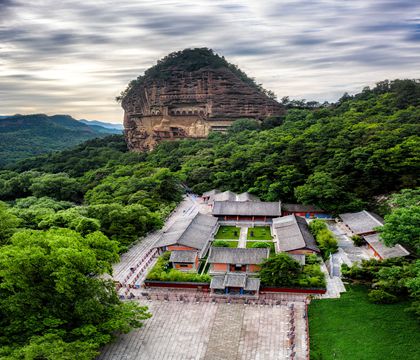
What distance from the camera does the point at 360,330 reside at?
17797mm

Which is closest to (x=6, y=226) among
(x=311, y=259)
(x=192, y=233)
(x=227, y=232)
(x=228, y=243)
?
(x=192, y=233)

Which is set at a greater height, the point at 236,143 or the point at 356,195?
the point at 236,143

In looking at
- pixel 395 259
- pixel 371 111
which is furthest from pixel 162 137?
pixel 395 259

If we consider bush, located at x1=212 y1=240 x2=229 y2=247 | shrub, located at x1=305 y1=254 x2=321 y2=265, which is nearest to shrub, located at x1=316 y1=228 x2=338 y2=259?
shrub, located at x1=305 y1=254 x2=321 y2=265

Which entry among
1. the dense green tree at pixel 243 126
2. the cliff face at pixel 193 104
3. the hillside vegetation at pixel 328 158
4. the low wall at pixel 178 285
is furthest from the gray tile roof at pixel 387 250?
the cliff face at pixel 193 104

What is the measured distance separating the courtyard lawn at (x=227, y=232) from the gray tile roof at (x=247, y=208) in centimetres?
133

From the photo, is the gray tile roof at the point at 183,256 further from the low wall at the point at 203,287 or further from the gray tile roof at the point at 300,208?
the gray tile roof at the point at 300,208

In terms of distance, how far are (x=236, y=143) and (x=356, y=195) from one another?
20.6 meters

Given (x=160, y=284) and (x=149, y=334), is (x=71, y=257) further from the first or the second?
(x=160, y=284)

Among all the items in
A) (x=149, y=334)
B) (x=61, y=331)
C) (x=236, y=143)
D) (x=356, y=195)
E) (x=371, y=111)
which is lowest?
(x=149, y=334)

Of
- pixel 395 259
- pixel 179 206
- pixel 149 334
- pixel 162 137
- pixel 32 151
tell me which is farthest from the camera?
pixel 32 151

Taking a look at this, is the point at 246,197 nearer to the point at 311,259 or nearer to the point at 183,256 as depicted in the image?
the point at 311,259

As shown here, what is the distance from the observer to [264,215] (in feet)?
107

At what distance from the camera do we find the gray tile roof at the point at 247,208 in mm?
33000
